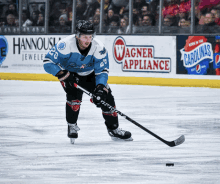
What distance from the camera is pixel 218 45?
32.0 feet

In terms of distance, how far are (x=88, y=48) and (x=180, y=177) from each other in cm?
165

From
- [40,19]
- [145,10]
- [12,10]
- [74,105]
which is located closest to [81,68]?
[74,105]

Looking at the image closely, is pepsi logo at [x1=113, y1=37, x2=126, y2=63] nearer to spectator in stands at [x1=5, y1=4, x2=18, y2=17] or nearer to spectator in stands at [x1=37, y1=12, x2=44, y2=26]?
spectator in stands at [x1=37, y1=12, x2=44, y2=26]

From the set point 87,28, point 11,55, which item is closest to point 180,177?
point 87,28

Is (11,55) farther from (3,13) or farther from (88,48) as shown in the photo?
(88,48)

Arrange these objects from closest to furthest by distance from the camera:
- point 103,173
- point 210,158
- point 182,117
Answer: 1. point 103,173
2. point 210,158
3. point 182,117

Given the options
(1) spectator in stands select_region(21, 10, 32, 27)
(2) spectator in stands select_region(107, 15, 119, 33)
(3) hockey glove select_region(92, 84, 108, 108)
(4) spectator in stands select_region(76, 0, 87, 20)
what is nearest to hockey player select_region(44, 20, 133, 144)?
(3) hockey glove select_region(92, 84, 108, 108)

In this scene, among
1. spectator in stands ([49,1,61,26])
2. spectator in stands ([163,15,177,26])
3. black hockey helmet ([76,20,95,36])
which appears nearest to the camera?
black hockey helmet ([76,20,95,36])

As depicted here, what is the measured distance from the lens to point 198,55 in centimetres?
1000

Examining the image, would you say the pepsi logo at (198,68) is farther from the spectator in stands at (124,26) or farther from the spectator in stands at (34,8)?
the spectator in stands at (34,8)

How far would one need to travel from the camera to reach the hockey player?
4480 mm

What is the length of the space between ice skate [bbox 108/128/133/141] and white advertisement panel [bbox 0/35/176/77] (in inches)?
217

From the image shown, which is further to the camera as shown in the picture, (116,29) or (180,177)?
(116,29)

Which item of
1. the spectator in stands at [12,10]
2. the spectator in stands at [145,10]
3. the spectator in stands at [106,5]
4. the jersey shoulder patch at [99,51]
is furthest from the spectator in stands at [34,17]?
the jersey shoulder patch at [99,51]
